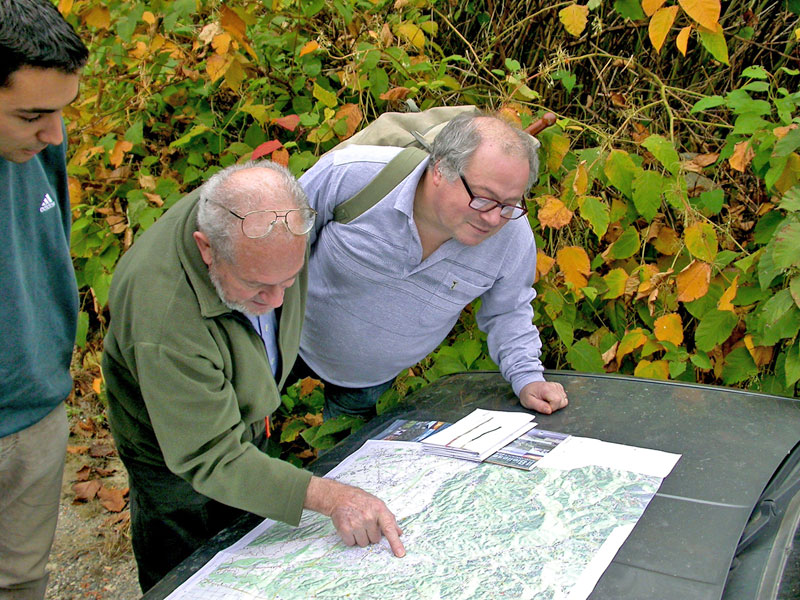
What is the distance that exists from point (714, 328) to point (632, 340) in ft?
0.85

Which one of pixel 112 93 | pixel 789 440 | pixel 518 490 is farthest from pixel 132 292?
pixel 112 93

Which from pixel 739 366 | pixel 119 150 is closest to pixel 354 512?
pixel 739 366

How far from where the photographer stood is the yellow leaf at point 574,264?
8.25 ft

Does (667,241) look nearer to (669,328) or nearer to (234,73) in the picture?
(669,328)

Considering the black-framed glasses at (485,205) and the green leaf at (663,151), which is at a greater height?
the black-framed glasses at (485,205)

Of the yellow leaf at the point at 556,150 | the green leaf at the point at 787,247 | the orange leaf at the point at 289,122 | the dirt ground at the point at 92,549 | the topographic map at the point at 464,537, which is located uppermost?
the orange leaf at the point at 289,122

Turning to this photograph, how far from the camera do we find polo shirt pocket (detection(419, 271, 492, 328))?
6.59ft

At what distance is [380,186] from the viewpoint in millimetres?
1935

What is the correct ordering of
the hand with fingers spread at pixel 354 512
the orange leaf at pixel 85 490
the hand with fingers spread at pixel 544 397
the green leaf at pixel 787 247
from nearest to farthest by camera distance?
the hand with fingers spread at pixel 354 512 < the hand with fingers spread at pixel 544 397 < the green leaf at pixel 787 247 < the orange leaf at pixel 85 490

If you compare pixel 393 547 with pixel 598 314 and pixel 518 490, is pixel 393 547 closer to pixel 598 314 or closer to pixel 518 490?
pixel 518 490

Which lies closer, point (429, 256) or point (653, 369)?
point (429, 256)

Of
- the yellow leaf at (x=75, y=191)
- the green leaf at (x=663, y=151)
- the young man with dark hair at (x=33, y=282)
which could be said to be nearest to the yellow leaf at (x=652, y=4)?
the green leaf at (x=663, y=151)

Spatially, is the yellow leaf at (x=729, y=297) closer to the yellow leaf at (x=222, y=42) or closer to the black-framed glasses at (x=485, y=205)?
the black-framed glasses at (x=485, y=205)

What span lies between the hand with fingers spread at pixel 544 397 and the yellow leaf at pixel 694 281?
0.78 m
